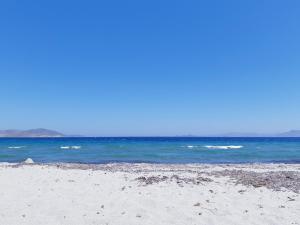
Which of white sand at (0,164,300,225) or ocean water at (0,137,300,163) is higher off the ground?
white sand at (0,164,300,225)

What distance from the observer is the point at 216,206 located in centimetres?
880

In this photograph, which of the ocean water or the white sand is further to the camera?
the ocean water

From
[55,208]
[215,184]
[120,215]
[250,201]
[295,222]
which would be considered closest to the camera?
[295,222]

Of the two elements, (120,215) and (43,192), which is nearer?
(120,215)

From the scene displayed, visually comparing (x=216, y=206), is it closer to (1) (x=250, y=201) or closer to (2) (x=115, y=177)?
(1) (x=250, y=201)

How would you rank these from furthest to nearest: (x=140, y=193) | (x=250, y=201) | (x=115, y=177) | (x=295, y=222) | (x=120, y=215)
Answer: (x=115, y=177) < (x=140, y=193) < (x=250, y=201) < (x=120, y=215) < (x=295, y=222)

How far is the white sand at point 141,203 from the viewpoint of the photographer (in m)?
7.77

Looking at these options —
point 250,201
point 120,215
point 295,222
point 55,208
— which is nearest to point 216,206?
point 250,201

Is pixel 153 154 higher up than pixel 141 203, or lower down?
lower down

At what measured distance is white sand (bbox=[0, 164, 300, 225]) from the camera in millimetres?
7766

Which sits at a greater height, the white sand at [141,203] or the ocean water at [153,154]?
the white sand at [141,203]

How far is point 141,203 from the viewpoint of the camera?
9148mm

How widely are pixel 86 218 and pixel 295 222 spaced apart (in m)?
4.95

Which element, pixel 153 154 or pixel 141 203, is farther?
pixel 153 154
